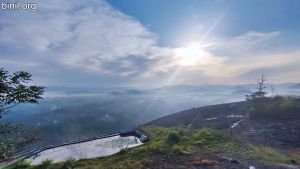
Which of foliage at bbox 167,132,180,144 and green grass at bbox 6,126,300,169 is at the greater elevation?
foliage at bbox 167,132,180,144

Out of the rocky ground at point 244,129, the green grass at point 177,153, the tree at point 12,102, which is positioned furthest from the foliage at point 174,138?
the tree at point 12,102

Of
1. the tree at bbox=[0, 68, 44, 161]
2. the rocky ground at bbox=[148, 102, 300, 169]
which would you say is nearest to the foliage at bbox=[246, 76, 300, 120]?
the rocky ground at bbox=[148, 102, 300, 169]

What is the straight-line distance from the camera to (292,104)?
41.8m

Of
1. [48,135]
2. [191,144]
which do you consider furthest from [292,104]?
[48,135]

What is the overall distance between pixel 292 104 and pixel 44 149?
35067 millimetres

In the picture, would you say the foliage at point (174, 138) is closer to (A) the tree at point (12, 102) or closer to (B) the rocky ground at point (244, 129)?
(B) the rocky ground at point (244, 129)

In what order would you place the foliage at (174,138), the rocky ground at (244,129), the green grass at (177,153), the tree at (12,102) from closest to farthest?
1. the tree at (12,102)
2. the rocky ground at (244,129)
3. the green grass at (177,153)
4. the foliage at (174,138)

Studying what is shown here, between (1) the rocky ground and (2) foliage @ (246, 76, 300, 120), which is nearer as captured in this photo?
(1) the rocky ground

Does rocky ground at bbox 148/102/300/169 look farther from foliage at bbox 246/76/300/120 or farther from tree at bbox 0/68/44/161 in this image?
tree at bbox 0/68/44/161

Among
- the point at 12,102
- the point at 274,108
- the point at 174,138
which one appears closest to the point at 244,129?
the point at 274,108

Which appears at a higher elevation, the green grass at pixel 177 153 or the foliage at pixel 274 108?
the foliage at pixel 274 108

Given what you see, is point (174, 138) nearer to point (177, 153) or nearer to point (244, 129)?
point (177, 153)

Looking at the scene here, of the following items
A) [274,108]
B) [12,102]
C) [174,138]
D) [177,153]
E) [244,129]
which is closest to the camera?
[12,102]

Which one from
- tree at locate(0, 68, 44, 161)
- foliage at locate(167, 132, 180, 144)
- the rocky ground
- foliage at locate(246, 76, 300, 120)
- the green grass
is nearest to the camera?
tree at locate(0, 68, 44, 161)
